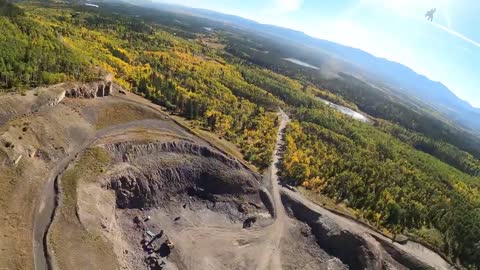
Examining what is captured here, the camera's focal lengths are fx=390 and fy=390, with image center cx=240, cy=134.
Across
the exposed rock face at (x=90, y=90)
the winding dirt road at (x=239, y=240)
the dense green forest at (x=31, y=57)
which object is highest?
the dense green forest at (x=31, y=57)

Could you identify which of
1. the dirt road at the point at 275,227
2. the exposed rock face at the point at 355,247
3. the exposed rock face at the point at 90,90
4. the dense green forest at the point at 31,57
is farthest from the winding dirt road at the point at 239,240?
the dense green forest at the point at 31,57

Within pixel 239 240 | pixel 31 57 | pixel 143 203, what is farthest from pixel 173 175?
pixel 31 57

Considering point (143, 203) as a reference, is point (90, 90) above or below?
above

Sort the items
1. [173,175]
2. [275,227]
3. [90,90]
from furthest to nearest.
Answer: [90,90], [173,175], [275,227]

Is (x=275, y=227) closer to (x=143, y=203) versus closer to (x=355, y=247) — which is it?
(x=355, y=247)

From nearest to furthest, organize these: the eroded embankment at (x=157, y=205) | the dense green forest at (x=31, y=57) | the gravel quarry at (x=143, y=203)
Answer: the gravel quarry at (x=143, y=203), the eroded embankment at (x=157, y=205), the dense green forest at (x=31, y=57)

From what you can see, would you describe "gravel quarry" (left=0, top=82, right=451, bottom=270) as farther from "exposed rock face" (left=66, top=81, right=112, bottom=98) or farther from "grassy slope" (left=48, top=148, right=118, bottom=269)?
"exposed rock face" (left=66, top=81, right=112, bottom=98)

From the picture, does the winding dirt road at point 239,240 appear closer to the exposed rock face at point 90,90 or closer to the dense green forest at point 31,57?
the exposed rock face at point 90,90
